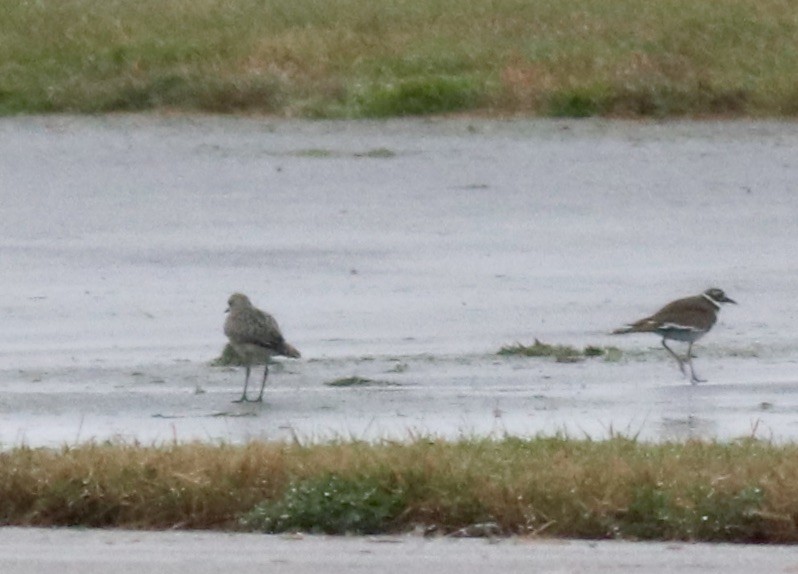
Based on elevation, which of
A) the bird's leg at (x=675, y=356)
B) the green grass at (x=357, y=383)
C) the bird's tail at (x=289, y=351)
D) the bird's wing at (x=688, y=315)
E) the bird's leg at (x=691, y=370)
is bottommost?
the green grass at (x=357, y=383)

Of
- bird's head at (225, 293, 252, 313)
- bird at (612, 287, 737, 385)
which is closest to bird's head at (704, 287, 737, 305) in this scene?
bird at (612, 287, 737, 385)

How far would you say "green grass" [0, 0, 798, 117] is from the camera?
21828 millimetres

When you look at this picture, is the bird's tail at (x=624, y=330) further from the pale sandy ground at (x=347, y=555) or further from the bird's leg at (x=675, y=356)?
Result: the pale sandy ground at (x=347, y=555)

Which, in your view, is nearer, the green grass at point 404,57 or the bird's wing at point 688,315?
the bird's wing at point 688,315

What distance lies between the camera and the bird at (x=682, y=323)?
36.7ft

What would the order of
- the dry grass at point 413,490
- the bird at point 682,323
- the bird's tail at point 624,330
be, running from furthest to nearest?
1. the bird's tail at point 624,330
2. the bird at point 682,323
3. the dry grass at point 413,490

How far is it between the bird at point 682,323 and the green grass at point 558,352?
0.97ft

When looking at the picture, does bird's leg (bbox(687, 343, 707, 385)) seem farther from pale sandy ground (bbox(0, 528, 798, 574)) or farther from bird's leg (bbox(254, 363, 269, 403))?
pale sandy ground (bbox(0, 528, 798, 574))

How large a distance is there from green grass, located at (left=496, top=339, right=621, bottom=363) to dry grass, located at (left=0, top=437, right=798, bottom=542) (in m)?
3.12

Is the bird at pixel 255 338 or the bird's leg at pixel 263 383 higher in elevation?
the bird at pixel 255 338

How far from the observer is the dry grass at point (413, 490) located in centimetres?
730

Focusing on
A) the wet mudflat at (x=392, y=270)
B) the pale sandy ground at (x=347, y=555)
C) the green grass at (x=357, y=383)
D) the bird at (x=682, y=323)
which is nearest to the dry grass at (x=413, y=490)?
the pale sandy ground at (x=347, y=555)

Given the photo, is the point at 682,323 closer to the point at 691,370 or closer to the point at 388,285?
the point at 691,370

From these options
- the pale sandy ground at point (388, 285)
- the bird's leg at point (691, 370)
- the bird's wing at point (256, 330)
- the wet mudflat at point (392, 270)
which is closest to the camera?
the pale sandy ground at point (388, 285)
